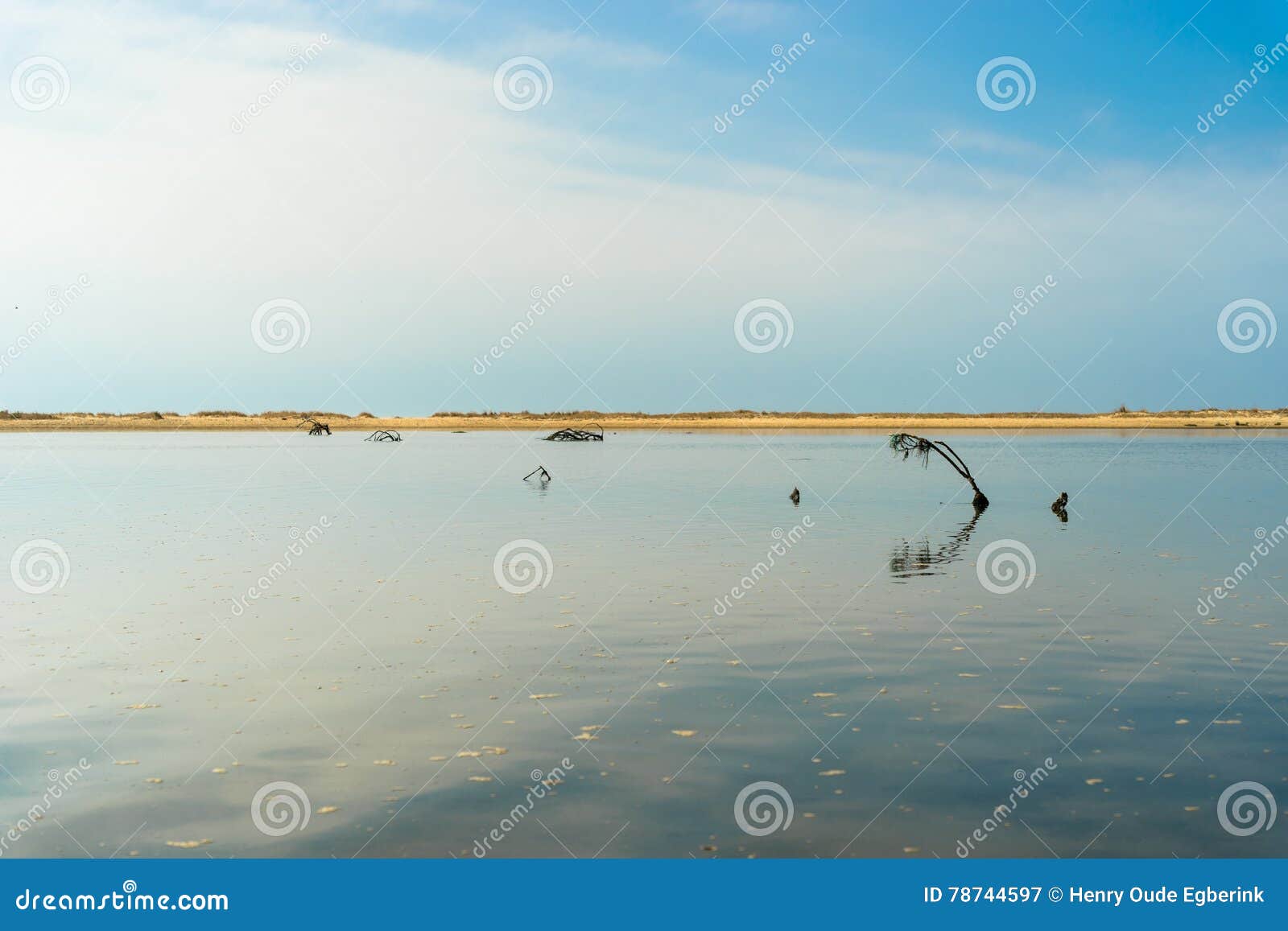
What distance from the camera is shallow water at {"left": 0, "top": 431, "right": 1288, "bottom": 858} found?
8.09 metres

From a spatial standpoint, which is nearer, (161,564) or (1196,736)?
(1196,736)

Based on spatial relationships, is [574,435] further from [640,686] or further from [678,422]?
[678,422]

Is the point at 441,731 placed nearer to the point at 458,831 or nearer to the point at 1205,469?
the point at 458,831

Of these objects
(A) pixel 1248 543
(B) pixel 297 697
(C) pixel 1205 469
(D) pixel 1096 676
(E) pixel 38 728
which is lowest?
(E) pixel 38 728

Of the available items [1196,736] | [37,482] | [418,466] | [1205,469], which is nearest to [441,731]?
[1196,736]

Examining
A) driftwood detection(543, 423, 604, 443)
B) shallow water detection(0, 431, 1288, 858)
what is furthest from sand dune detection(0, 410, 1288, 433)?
shallow water detection(0, 431, 1288, 858)

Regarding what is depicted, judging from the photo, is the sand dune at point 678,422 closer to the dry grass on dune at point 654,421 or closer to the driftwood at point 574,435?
the dry grass on dune at point 654,421

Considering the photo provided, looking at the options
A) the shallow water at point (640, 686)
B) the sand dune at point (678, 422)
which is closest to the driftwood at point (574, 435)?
the sand dune at point (678, 422)

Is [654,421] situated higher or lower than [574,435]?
higher

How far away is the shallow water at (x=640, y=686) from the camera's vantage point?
8086mm

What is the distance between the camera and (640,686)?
472 inches

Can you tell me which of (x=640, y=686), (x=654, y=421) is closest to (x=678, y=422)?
(x=654, y=421)

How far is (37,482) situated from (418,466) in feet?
56.0

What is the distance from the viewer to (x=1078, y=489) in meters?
38.9
